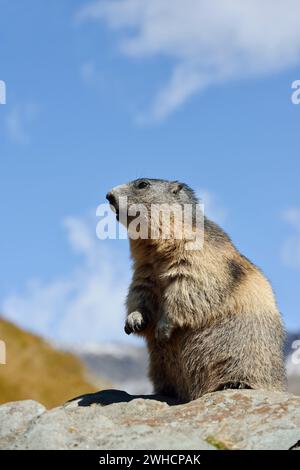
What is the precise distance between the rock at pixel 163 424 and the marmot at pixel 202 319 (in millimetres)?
909

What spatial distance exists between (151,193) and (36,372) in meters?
17.7

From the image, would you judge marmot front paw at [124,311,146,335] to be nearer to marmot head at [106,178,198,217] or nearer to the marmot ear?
marmot head at [106,178,198,217]

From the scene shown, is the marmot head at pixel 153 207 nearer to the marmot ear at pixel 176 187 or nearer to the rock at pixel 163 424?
the marmot ear at pixel 176 187

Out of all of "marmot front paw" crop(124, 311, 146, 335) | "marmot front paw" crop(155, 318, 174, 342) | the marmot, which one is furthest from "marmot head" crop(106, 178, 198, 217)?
"marmot front paw" crop(155, 318, 174, 342)

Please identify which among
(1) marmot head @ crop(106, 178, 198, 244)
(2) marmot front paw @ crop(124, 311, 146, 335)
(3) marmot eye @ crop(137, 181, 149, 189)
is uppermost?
(3) marmot eye @ crop(137, 181, 149, 189)

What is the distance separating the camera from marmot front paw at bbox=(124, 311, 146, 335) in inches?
473

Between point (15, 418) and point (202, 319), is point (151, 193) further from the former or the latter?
point (15, 418)

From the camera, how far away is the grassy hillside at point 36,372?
27.9 metres

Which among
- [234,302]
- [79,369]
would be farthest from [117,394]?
[79,369]

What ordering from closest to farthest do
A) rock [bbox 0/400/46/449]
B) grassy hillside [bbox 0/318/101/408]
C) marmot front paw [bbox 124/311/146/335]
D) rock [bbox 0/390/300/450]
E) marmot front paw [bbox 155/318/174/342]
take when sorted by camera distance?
rock [bbox 0/390/300/450] < rock [bbox 0/400/46/449] < marmot front paw [bbox 155/318/174/342] < marmot front paw [bbox 124/311/146/335] < grassy hillside [bbox 0/318/101/408]

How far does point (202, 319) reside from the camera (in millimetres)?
11938

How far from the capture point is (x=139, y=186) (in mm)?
13125
